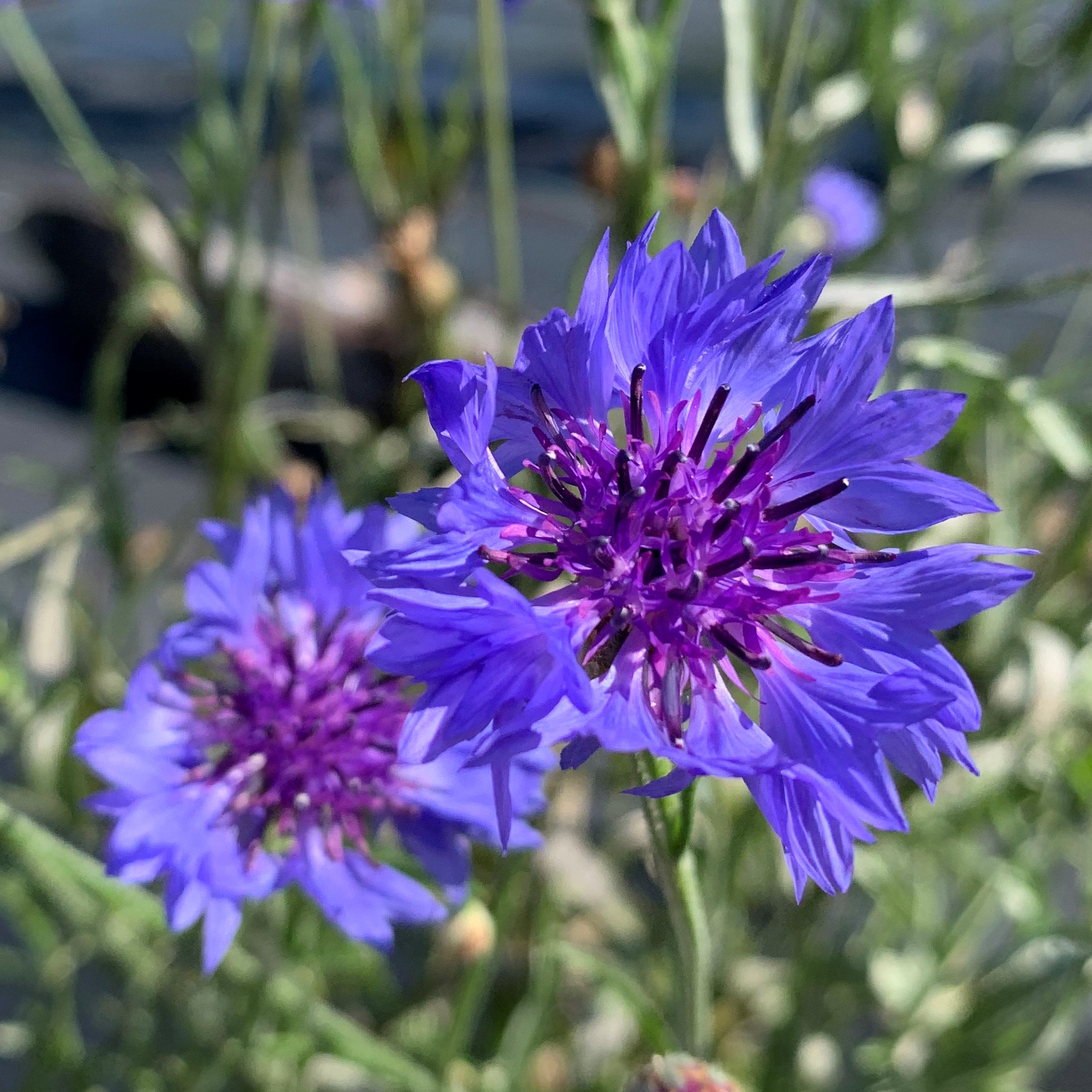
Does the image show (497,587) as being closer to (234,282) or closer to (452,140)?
(234,282)

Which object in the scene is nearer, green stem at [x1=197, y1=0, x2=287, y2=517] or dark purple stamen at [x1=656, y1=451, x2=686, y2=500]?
dark purple stamen at [x1=656, y1=451, x2=686, y2=500]

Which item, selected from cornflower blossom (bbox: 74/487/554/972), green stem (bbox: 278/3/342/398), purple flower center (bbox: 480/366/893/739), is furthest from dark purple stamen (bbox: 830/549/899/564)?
green stem (bbox: 278/3/342/398)

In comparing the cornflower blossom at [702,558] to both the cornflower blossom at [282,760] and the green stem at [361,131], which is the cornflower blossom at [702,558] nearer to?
the cornflower blossom at [282,760]

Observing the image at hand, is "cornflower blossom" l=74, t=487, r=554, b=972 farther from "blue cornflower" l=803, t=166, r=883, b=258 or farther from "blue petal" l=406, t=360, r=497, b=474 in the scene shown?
"blue cornflower" l=803, t=166, r=883, b=258

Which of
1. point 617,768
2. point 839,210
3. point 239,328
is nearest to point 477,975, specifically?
point 617,768

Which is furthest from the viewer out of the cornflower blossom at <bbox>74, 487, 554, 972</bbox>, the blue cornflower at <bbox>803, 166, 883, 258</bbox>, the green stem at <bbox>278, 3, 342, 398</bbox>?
the blue cornflower at <bbox>803, 166, 883, 258</bbox>

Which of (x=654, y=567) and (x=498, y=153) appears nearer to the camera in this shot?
(x=654, y=567)

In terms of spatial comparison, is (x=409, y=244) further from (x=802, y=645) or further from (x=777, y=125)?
(x=802, y=645)
